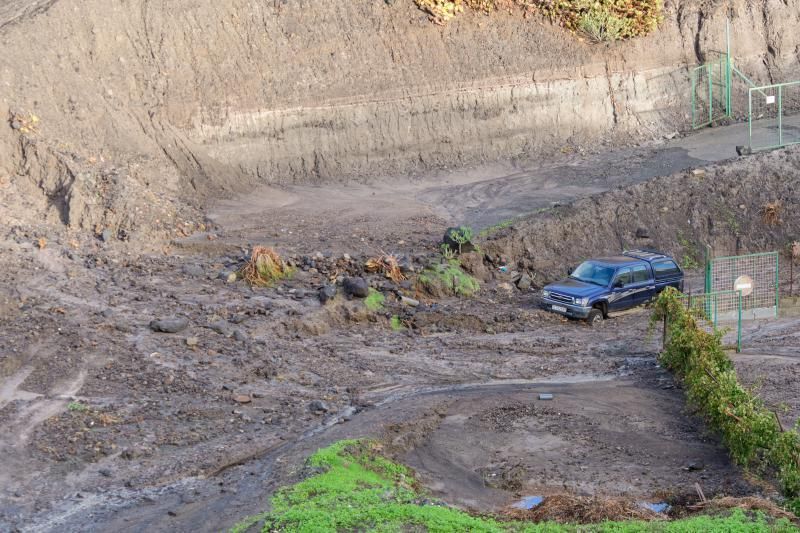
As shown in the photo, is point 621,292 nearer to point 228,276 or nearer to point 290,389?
point 290,389

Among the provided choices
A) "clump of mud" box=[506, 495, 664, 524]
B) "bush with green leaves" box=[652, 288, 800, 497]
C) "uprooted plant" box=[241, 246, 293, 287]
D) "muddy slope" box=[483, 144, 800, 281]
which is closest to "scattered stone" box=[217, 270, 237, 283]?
"uprooted plant" box=[241, 246, 293, 287]

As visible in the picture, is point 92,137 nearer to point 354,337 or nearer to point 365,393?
point 354,337

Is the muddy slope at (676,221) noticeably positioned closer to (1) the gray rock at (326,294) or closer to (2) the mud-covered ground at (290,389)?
(2) the mud-covered ground at (290,389)

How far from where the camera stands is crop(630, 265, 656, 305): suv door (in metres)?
23.8

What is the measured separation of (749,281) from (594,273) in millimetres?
3762

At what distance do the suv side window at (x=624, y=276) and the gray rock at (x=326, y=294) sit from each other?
6.73 meters

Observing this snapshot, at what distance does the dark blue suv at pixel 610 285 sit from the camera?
2317 centimetres

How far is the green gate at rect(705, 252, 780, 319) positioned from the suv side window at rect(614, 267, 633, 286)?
6.49 ft

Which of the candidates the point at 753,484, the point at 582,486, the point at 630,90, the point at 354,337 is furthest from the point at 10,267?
the point at 630,90

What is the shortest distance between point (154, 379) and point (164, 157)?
13614 mm

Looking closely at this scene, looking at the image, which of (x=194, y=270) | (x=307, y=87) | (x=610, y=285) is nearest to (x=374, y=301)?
(x=194, y=270)

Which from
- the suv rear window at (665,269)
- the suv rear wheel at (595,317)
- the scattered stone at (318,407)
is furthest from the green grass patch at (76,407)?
the suv rear window at (665,269)

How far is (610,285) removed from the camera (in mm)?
23391

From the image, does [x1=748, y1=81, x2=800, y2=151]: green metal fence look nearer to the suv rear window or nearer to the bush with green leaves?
the suv rear window
